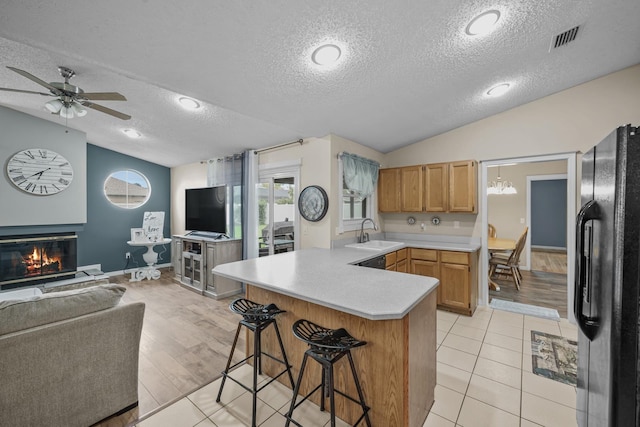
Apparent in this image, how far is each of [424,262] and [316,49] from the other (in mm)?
2933

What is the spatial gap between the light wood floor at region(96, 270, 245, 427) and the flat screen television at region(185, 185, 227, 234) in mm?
1235

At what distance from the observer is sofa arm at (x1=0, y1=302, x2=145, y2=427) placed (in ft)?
4.51

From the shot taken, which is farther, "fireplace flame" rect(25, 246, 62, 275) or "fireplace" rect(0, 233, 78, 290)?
"fireplace flame" rect(25, 246, 62, 275)

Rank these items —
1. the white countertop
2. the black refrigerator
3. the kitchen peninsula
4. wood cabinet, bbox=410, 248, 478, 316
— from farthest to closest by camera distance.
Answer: wood cabinet, bbox=410, 248, 478, 316, the kitchen peninsula, the white countertop, the black refrigerator

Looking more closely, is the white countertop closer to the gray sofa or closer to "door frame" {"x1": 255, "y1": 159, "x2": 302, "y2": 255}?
the gray sofa

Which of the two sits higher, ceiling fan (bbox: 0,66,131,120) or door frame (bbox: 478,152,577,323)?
ceiling fan (bbox: 0,66,131,120)

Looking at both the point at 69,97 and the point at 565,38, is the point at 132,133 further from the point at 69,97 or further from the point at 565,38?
the point at 565,38

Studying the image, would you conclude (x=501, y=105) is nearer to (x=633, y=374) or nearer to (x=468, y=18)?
(x=468, y=18)

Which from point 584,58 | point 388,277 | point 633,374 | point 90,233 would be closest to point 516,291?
point 584,58

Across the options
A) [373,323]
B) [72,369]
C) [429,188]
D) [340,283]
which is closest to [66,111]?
[72,369]

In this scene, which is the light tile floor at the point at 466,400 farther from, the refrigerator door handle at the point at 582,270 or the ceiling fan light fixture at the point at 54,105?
the ceiling fan light fixture at the point at 54,105

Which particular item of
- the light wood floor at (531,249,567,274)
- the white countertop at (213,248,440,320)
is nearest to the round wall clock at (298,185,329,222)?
the white countertop at (213,248,440,320)

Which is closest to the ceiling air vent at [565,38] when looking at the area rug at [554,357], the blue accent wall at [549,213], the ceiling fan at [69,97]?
the area rug at [554,357]

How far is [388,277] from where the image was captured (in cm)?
188
